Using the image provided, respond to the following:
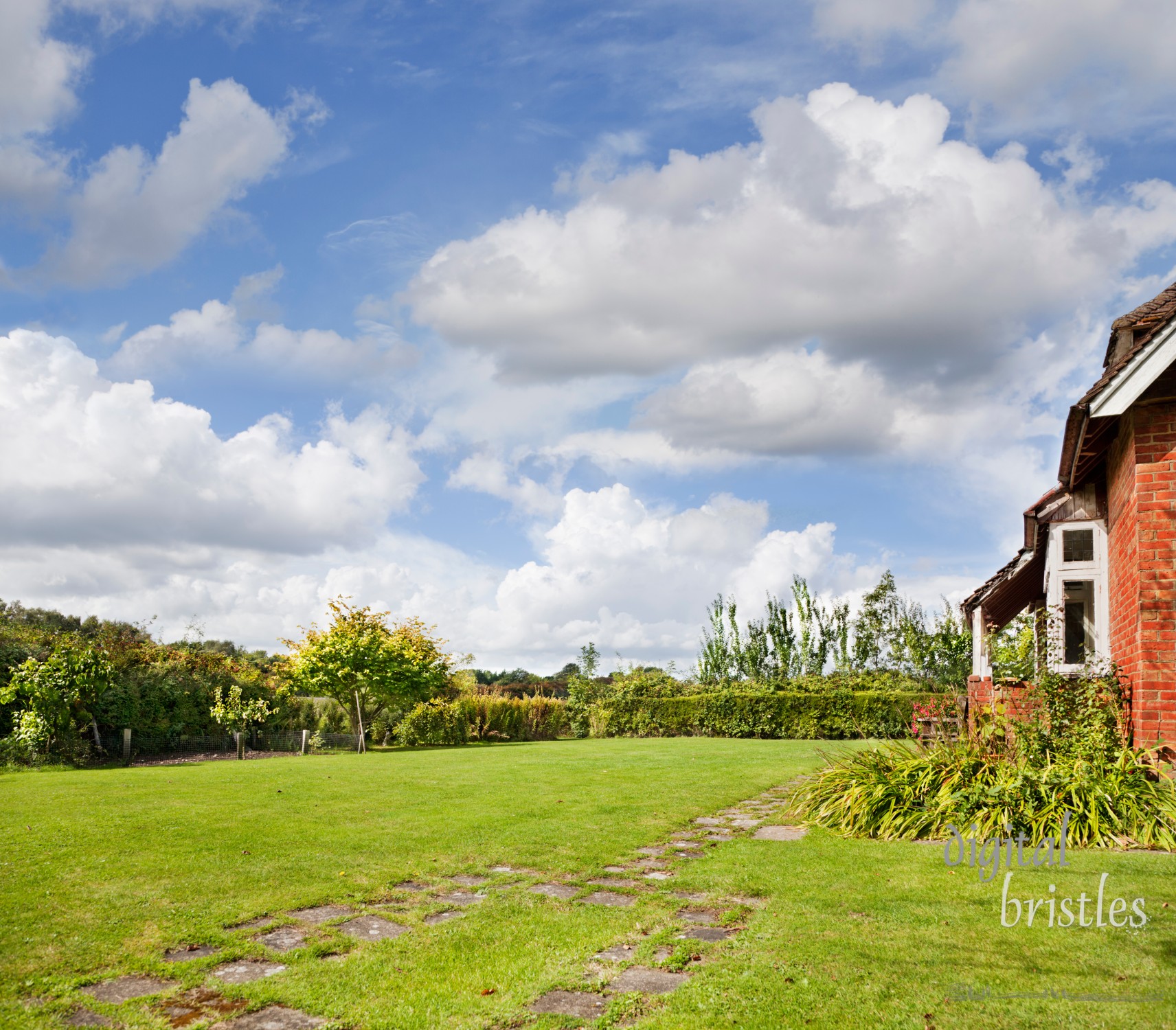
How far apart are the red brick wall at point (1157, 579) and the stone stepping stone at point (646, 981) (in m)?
7.26

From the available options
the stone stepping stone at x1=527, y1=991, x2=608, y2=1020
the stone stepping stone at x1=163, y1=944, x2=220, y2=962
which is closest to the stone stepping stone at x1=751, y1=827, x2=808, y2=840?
the stone stepping stone at x1=527, y1=991, x2=608, y2=1020

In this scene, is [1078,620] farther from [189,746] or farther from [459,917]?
[189,746]

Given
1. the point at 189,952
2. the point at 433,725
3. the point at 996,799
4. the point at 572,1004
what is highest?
the point at 996,799

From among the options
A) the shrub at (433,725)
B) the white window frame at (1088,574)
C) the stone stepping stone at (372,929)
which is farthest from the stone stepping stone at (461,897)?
the shrub at (433,725)

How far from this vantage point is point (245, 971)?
501 centimetres

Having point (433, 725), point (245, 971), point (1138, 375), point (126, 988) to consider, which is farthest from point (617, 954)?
point (433, 725)

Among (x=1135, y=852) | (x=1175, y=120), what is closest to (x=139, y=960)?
(x=1135, y=852)

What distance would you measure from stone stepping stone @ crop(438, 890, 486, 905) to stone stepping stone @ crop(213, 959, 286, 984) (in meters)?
1.67

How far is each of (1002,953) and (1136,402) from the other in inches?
273

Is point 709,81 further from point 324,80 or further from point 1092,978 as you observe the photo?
point 1092,978

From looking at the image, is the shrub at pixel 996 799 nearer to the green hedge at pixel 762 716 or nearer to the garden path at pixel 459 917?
the garden path at pixel 459 917

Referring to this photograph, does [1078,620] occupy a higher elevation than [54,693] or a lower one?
higher

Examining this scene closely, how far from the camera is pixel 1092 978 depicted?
15.4ft

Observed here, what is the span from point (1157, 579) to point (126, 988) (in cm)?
1017
